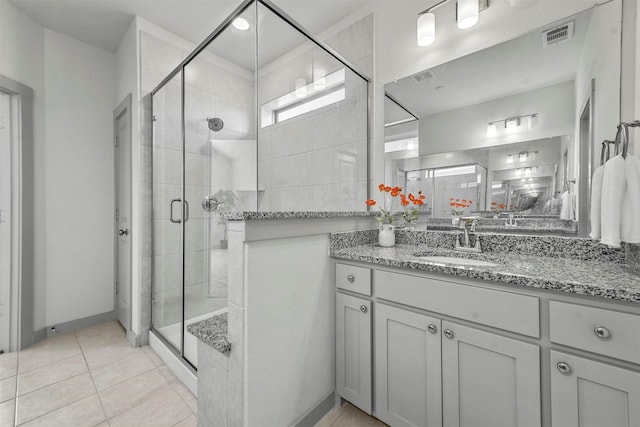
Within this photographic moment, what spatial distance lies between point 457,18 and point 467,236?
125cm

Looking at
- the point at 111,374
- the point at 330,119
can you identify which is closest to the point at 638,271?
the point at 330,119

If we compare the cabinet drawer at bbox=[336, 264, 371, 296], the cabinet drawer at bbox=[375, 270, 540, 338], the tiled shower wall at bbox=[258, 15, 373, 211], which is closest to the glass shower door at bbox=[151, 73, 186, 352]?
the tiled shower wall at bbox=[258, 15, 373, 211]

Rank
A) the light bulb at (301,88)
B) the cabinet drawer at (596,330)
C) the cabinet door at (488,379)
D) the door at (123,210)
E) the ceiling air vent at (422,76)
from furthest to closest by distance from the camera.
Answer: the door at (123,210) → the light bulb at (301,88) → the ceiling air vent at (422,76) → the cabinet door at (488,379) → the cabinet drawer at (596,330)

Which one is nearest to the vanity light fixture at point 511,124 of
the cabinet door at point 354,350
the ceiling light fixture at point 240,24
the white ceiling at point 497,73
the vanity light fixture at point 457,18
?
the white ceiling at point 497,73

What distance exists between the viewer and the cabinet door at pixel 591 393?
748 mm

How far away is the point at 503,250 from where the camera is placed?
143 cm

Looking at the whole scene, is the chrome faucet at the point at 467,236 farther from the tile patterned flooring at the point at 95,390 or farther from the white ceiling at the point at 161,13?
the white ceiling at the point at 161,13

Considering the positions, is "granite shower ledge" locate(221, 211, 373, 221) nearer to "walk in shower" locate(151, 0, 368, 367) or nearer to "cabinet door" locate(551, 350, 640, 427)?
"walk in shower" locate(151, 0, 368, 367)

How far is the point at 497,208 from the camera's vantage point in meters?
1.51

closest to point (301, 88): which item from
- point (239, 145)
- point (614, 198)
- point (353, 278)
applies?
Result: point (239, 145)

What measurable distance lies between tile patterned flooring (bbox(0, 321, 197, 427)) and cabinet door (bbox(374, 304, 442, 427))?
100 cm

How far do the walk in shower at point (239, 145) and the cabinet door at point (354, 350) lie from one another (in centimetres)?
70

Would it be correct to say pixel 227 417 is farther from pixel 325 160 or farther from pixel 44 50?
pixel 44 50

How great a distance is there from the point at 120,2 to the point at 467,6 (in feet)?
7.85
